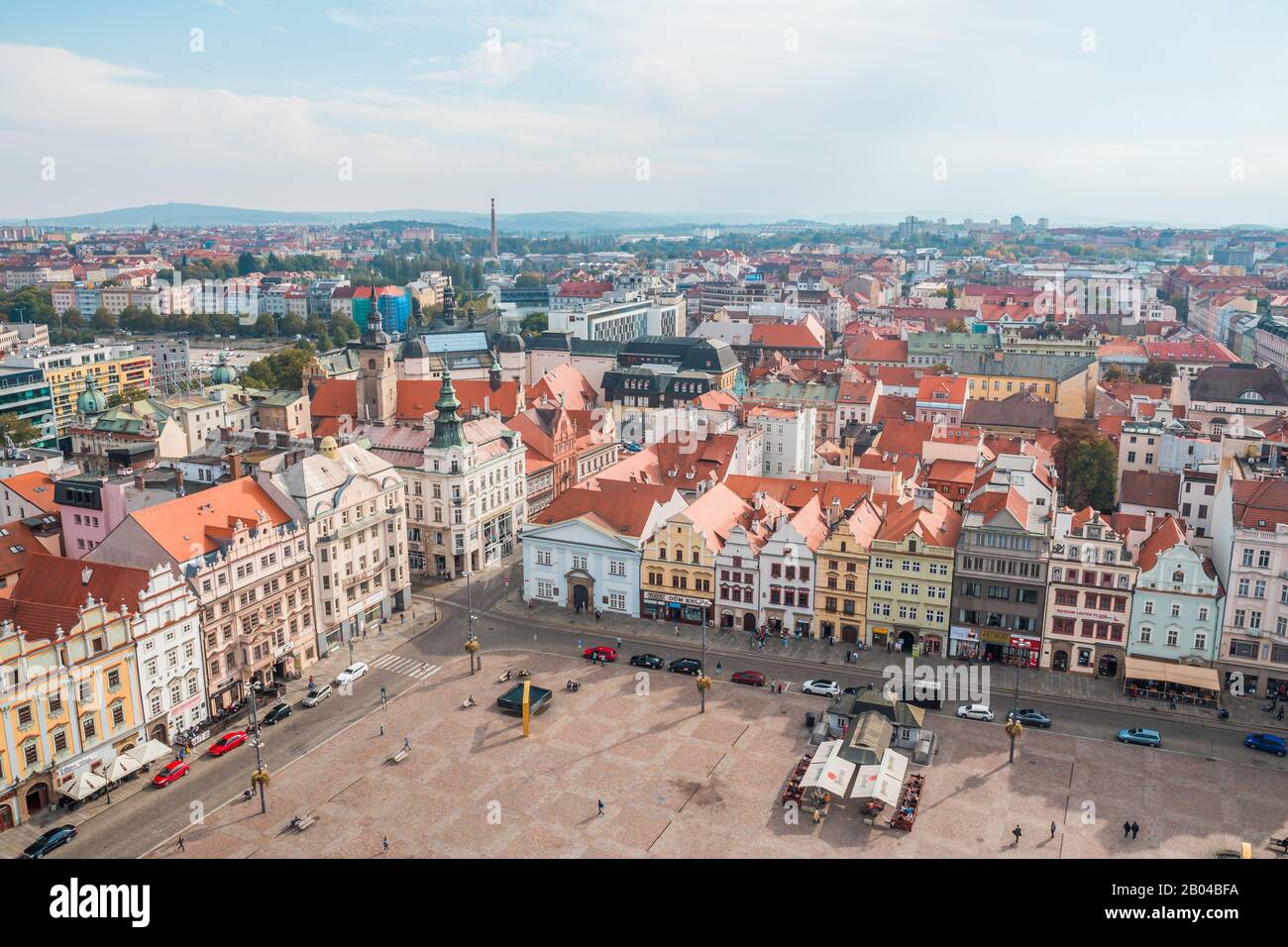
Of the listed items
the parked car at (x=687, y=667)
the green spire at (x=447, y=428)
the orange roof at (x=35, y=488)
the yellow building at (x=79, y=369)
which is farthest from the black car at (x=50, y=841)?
the yellow building at (x=79, y=369)

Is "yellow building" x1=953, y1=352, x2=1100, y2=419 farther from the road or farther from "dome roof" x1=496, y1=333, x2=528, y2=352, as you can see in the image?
the road

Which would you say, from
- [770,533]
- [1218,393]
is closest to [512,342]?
[770,533]

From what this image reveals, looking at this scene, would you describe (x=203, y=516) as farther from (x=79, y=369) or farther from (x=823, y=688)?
(x=79, y=369)

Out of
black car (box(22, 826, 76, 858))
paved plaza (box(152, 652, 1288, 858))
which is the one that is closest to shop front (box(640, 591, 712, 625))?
paved plaza (box(152, 652, 1288, 858))
